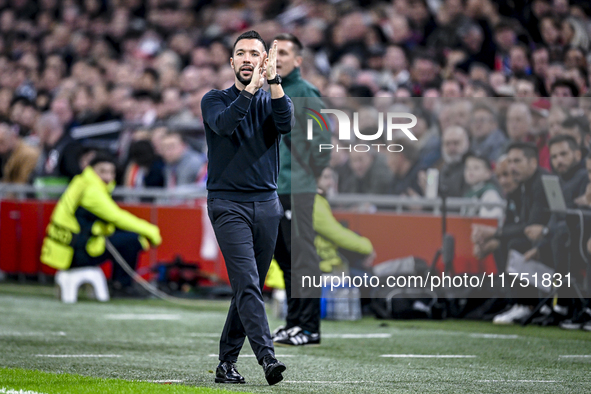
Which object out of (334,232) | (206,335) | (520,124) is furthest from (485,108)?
(206,335)

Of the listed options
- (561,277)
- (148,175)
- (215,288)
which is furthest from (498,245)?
(148,175)

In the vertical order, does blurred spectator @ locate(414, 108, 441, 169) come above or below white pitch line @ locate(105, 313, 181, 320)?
above

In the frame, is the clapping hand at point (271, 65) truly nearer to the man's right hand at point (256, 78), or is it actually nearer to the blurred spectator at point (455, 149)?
the man's right hand at point (256, 78)

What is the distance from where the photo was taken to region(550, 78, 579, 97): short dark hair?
32.6 feet

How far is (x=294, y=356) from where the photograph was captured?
23.4 ft

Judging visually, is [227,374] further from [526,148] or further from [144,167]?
[144,167]

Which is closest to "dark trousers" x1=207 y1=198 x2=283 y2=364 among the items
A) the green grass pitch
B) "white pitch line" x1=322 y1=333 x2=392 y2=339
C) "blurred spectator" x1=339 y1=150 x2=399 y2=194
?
the green grass pitch

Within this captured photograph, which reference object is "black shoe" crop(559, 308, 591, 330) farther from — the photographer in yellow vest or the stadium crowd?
the photographer in yellow vest

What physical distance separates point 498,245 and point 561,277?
0.80 metres

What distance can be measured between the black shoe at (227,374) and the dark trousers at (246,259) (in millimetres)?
37

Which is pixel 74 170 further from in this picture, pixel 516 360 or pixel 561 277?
pixel 516 360

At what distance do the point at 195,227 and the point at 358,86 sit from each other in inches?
111

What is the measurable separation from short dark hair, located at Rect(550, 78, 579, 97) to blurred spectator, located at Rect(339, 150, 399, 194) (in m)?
1.98

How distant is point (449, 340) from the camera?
8250 millimetres
